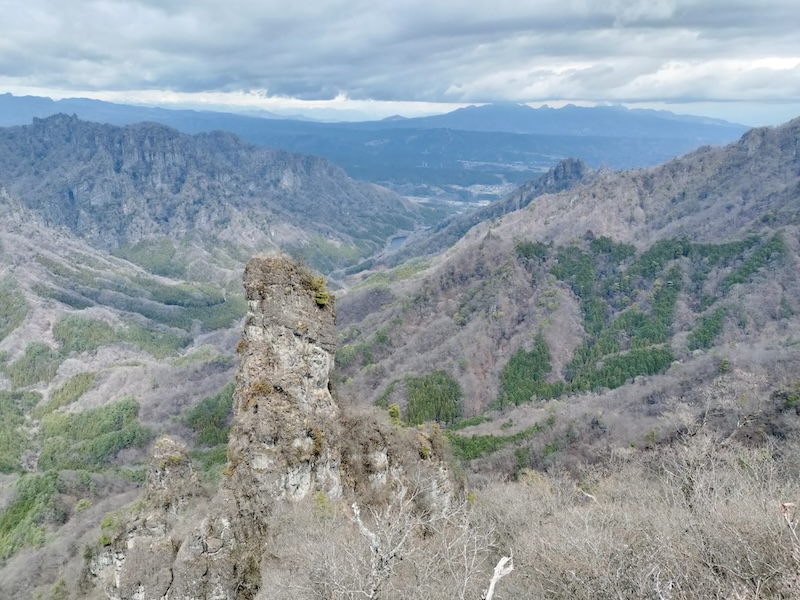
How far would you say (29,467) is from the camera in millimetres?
136500

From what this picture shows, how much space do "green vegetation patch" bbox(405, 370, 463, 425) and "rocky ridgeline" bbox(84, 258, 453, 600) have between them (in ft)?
293

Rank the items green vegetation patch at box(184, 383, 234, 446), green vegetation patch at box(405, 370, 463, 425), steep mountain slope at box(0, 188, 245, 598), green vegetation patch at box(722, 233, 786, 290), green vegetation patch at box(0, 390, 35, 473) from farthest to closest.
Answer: green vegetation patch at box(722, 233, 786, 290)
green vegetation patch at box(184, 383, 234, 446)
green vegetation patch at box(405, 370, 463, 425)
green vegetation patch at box(0, 390, 35, 473)
steep mountain slope at box(0, 188, 245, 598)

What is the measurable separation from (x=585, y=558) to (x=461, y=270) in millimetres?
175621

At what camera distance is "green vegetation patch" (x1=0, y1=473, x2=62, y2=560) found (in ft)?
282

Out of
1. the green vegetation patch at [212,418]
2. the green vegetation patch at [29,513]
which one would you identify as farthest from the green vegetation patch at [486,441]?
the green vegetation patch at [29,513]

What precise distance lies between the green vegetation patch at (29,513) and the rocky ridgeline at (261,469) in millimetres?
55925

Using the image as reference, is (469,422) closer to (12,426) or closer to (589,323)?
(589,323)

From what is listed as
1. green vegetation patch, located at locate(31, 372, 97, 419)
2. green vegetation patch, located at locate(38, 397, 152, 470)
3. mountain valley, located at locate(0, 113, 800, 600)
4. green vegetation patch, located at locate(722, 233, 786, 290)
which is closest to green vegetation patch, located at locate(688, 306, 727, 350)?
mountain valley, located at locate(0, 113, 800, 600)

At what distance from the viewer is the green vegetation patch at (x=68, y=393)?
166 metres

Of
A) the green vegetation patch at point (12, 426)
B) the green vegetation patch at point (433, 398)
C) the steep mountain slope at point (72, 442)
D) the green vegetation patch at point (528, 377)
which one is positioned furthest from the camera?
the green vegetation patch at point (528, 377)

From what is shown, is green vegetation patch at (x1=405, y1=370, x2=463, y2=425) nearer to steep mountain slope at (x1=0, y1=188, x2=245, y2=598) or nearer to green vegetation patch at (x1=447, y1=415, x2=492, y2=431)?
green vegetation patch at (x1=447, y1=415, x2=492, y2=431)

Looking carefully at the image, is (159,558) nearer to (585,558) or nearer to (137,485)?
(585,558)

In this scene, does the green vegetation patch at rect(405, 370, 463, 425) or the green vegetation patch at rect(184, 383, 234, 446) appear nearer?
the green vegetation patch at rect(405, 370, 463, 425)

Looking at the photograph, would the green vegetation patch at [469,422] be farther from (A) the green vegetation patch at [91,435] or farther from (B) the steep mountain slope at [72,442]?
(A) the green vegetation patch at [91,435]
